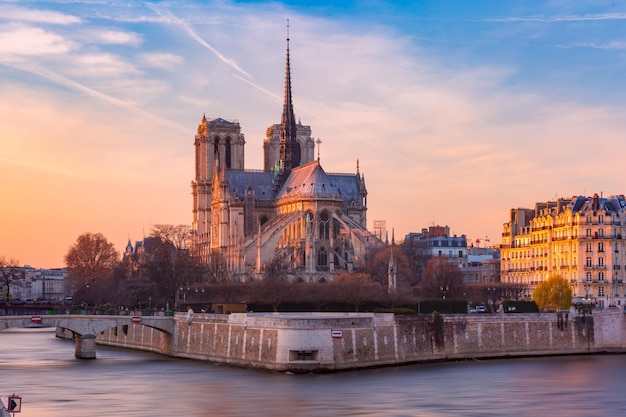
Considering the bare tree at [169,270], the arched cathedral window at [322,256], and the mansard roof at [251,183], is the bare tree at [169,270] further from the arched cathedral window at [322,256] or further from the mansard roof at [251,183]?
the mansard roof at [251,183]

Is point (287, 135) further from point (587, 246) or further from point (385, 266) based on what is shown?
point (587, 246)

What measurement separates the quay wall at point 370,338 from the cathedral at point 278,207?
39076 mm

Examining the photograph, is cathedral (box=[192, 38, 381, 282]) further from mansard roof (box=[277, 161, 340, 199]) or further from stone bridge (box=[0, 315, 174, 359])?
stone bridge (box=[0, 315, 174, 359])

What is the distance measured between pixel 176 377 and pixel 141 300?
4363 centimetres

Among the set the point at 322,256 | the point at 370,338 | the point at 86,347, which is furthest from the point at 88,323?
the point at 322,256

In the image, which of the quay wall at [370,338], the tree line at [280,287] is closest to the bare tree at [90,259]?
the tree line at [280,287]

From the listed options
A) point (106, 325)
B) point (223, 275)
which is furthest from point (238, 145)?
point (106, 325)

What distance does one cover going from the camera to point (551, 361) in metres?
64.7

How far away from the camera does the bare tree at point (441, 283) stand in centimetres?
9581

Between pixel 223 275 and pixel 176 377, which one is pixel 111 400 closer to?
pixel 176 377

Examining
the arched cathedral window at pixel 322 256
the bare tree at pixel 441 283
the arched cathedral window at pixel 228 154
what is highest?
the arched cathedral window at pixel 228 154

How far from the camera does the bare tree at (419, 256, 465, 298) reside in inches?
3772

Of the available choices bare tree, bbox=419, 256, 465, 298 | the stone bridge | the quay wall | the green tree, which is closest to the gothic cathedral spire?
bare tree, bbox=419, 256, 465, 298

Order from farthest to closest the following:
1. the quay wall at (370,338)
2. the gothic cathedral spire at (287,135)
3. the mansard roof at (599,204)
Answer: the gothic cathedral spire at (287,135), the mansard roof at (599,204), the quay wall at (370,338)
